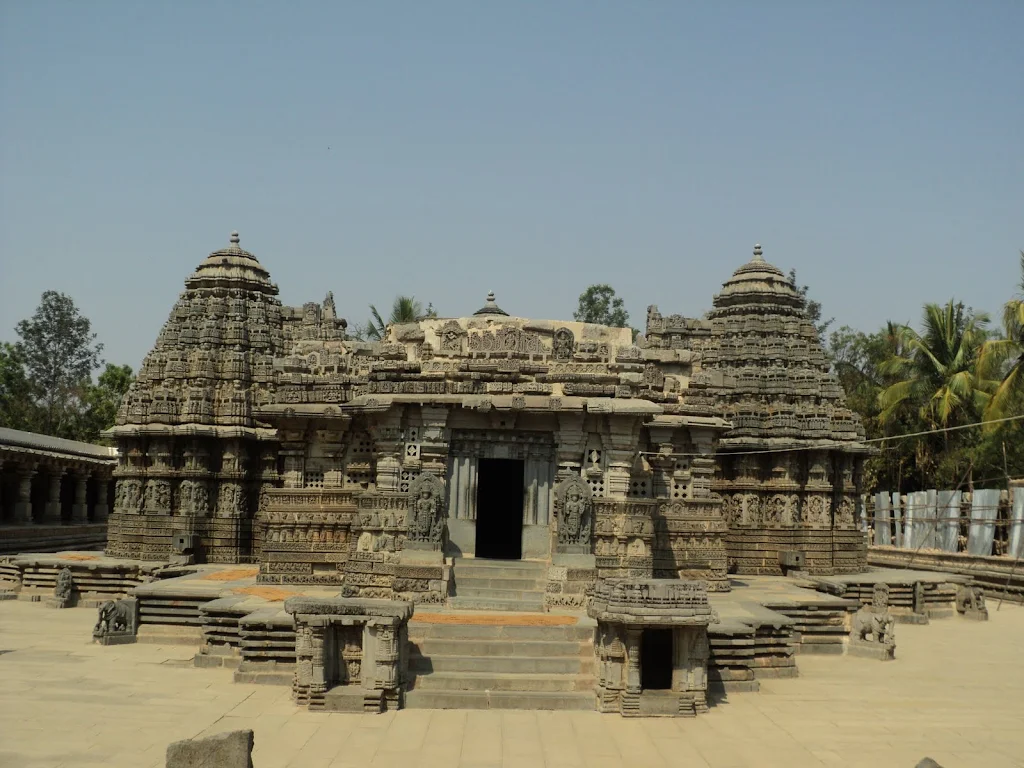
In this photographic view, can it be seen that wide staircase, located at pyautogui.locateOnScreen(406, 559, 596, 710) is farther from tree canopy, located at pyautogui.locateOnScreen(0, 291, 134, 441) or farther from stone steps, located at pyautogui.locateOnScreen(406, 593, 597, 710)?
tree canopy, located at pyautogui.locateOnScreen(0, 291, 134, 441)

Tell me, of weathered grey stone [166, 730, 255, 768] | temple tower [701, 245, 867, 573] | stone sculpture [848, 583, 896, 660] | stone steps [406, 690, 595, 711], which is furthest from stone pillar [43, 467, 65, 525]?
weathered grey stone [166, 730, 255, 768]

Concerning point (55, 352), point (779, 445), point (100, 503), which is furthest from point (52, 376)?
point (779, 445)

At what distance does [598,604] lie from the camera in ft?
38.9

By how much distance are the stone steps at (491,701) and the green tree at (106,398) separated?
3641cm

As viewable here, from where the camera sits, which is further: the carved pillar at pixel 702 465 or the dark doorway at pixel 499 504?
the dark doorway at pixel 499 504

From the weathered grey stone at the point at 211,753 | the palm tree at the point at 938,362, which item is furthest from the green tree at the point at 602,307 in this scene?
the weathered grey stone at the point at 211,753

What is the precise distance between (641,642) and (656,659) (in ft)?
2.48

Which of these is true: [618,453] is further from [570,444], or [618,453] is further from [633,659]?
[633,659]

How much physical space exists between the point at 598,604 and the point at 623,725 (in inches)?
57.6

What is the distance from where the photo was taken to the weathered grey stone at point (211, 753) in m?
7.70

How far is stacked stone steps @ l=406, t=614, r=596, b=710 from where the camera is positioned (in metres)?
11.6

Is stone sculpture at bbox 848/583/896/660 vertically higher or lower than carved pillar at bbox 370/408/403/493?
lower

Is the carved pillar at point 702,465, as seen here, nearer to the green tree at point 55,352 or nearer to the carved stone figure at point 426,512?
the carved stone figure at point 426,512

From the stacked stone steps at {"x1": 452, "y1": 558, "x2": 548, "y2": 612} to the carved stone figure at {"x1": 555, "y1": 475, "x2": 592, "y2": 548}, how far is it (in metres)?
0.65
